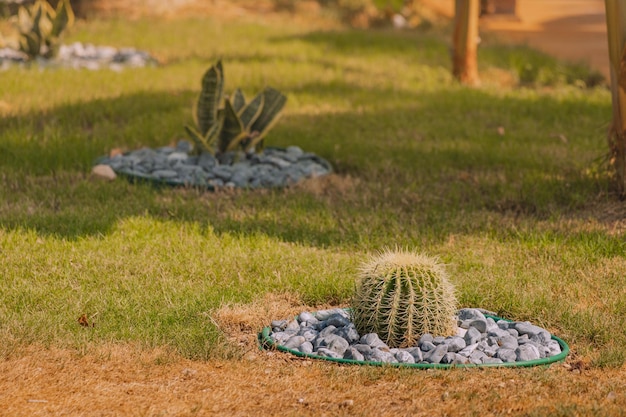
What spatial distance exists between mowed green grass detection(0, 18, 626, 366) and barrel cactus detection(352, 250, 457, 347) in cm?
72

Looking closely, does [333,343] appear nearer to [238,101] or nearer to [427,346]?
[427,346]

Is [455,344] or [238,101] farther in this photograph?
[238,101]

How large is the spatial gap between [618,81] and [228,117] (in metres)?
3.15

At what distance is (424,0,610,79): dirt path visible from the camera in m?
16.9

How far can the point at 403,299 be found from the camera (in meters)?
4.84

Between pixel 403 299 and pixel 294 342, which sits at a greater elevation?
pixel 403 299

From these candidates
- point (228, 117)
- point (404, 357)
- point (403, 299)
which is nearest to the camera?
point (404, 357)

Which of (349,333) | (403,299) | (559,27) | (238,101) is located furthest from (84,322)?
(559,27)

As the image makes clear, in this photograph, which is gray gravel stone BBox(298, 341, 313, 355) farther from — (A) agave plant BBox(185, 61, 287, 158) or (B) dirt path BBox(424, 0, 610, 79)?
(B) dirt path BBox(424, 0, 610, 79)

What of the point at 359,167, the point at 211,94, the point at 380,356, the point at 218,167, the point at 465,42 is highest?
the point at 211,94

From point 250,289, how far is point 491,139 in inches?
186

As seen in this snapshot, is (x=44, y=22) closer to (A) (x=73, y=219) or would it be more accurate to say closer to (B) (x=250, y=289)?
(A) (x=73, y=219)

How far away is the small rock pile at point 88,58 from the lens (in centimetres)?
1281

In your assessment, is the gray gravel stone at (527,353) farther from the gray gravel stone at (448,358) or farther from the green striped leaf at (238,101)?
the green striped leaf at (238,101)
